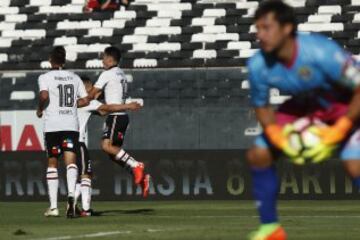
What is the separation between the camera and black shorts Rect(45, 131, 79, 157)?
15898mm

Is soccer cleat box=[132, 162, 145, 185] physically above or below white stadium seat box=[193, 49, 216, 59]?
below

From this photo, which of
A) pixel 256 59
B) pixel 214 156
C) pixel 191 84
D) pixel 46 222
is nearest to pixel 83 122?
pixel 46 222

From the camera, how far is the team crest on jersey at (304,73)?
8344mm

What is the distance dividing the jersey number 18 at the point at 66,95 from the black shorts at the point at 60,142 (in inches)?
15.2

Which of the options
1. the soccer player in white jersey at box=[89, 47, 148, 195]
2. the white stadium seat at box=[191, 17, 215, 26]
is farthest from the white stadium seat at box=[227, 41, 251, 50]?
the soccer player in white jersey at box=[89, 47, 148, 195]

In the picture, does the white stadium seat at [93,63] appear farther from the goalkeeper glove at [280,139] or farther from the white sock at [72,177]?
the goalkeeper glove at [280,139]

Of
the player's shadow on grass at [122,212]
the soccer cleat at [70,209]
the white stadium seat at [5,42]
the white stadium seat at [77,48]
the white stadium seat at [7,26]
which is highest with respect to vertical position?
the white stadium seat at [7,26]

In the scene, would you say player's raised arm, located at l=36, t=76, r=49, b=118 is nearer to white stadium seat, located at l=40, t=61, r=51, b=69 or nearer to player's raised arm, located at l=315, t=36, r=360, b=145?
player's raised arm, located at l=315, t=36, r=360, b=145

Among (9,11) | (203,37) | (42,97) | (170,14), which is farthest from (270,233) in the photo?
(9,11)

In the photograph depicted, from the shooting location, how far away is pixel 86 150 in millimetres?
16875

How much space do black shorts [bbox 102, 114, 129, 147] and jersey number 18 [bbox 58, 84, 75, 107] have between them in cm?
194

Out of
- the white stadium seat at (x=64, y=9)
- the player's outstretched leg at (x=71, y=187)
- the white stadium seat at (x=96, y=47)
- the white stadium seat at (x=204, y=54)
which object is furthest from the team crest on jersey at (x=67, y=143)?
the white stadium seat at (x=64, y=9)

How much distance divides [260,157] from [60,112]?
24.7 feet

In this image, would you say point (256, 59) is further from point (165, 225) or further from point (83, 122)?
point (83, 122)
